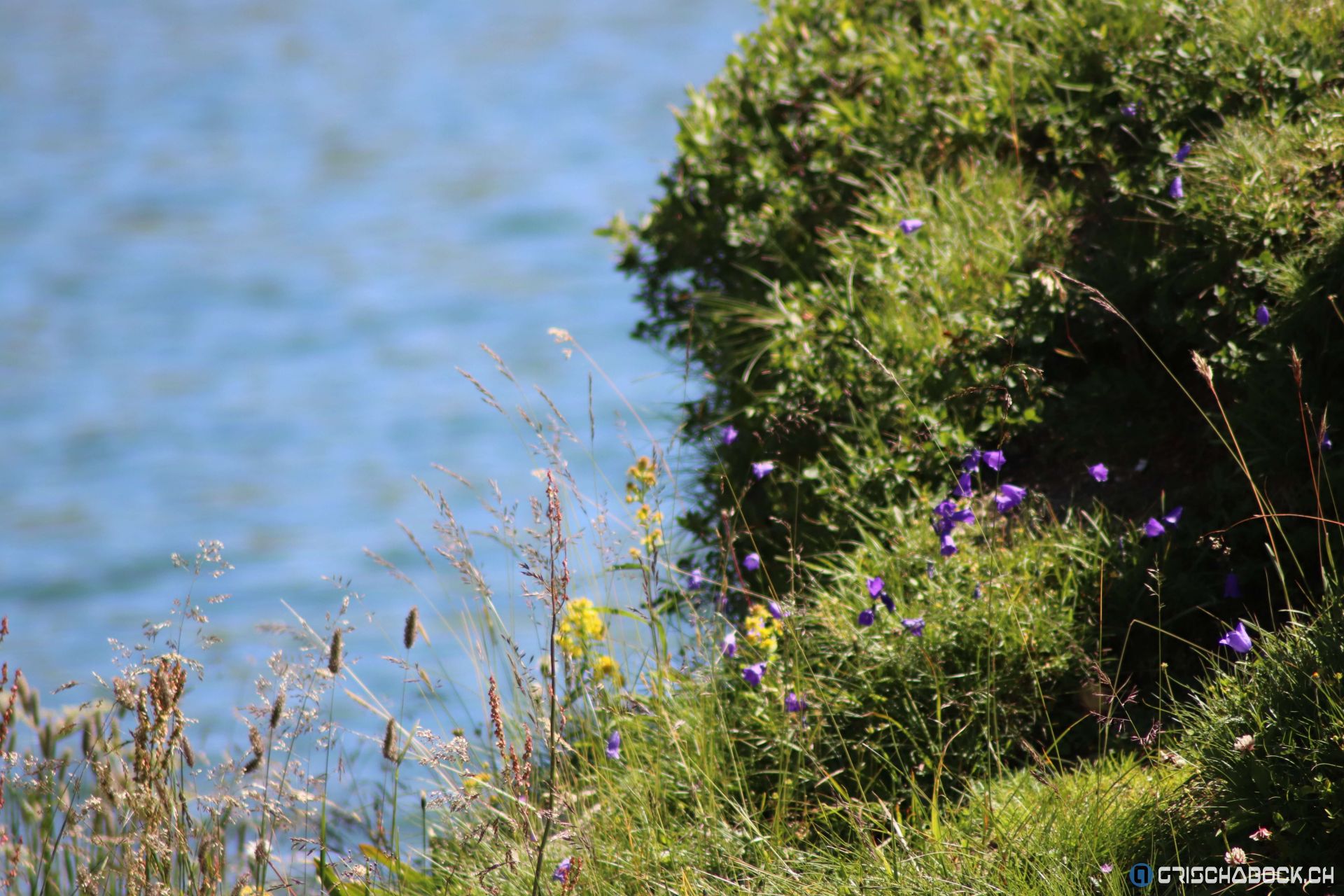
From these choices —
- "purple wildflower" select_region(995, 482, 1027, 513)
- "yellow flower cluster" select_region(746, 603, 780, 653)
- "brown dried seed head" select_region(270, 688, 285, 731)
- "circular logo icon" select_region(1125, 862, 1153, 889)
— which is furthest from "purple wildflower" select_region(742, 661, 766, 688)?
"brown dried seed head" select_region(270, 688, 285, 731)

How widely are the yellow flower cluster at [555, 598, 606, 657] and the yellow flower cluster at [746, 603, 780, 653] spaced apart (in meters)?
0.42

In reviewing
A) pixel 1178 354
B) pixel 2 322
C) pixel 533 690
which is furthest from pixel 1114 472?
Answer: pixel 2 322

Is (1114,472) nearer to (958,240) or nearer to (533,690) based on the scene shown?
(958,240)

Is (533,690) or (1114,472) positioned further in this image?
(1114,472)

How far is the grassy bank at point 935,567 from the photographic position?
2.20 metres

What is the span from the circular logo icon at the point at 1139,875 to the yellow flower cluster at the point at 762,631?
921 millimetres

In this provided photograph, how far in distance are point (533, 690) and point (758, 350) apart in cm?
186

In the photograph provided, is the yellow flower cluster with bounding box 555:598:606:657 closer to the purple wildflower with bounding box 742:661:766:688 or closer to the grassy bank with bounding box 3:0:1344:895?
the grassy bank with bounding box 3:0:1344:895

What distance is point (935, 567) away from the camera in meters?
2.83

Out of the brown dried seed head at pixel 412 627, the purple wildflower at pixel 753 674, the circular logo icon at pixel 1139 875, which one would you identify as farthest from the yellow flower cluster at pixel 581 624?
the circular logo icon at pixel 1139 875

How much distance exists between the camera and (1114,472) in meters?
3.16

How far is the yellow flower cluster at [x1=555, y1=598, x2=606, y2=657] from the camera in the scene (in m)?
2.99

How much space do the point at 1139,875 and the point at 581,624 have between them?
1.49 metres

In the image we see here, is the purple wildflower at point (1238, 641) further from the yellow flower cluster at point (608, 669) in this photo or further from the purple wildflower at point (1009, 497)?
the yellow flower cluster at point (608, 669)
